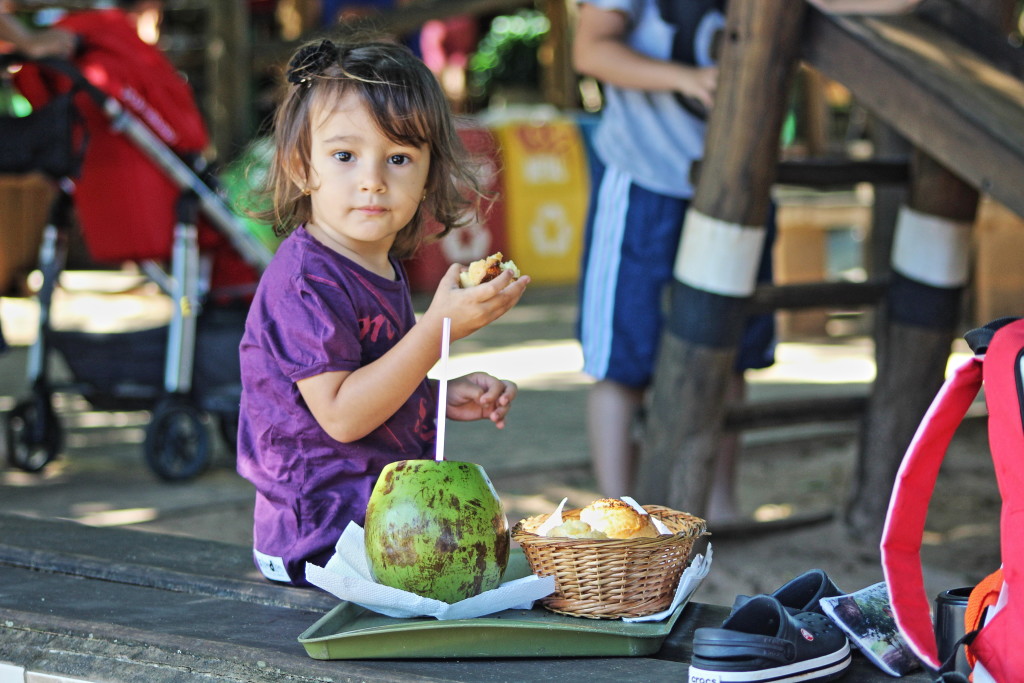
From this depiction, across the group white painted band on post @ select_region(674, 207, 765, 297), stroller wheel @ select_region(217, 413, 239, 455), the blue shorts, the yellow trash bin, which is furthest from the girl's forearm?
the yellow trash bin

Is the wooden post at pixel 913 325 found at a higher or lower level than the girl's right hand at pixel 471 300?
lower

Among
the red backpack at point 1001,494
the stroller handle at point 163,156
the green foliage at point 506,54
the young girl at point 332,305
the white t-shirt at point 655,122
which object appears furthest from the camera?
the green foliage at point 506,54

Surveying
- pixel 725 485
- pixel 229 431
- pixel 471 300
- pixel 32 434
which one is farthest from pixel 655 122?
pixel 32 434

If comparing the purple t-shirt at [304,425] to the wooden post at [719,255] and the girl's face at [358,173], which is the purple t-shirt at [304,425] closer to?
the girl's face at [358,173]

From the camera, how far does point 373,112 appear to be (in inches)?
68.4

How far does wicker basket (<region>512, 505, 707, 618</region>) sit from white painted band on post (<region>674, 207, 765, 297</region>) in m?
1.55

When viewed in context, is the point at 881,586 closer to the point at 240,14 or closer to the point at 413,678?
the point at 413,678

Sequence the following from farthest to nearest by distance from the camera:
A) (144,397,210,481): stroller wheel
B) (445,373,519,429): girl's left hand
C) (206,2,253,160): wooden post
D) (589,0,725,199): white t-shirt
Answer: (206,2,253,160): wooden post → (144,397,210,481): stroller wheel → (589,0,725,199): white t-shirt → (445,373,519,429): girl's left hand

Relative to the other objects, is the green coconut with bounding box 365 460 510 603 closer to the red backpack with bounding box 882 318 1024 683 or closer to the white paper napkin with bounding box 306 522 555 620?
the white paper napkin with bounding box 306 522 555 620

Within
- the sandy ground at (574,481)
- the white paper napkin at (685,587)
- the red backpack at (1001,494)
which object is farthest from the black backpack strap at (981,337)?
the sandy ground at (574,481)

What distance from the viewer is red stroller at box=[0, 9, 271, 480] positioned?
4.22 metres

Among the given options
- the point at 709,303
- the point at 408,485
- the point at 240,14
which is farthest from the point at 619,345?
the point at 240,14

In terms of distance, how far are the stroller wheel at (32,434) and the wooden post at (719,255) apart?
2.28 meters

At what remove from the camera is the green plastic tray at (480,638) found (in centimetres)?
143
